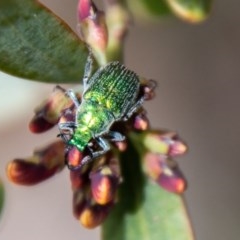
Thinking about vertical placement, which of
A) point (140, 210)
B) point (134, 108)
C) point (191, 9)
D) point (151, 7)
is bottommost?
point (140, 210)

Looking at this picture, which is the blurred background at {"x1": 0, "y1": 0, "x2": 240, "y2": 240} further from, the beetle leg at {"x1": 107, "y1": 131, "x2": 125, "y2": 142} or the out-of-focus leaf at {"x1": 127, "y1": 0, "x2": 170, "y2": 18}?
the beetle leg at {"x1": 107, "y1": 131, "x2": 125, "y2": 142}

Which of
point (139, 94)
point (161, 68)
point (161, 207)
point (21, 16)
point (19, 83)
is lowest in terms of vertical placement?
point (161, 207)

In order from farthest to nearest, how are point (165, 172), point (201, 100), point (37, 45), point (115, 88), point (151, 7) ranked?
point (201, 100), point (151, 7), point (115, 88), point (165, 172), point (37, 45)

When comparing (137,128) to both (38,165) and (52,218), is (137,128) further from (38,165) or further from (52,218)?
(52,218)

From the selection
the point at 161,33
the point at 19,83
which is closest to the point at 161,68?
the point at 161,33

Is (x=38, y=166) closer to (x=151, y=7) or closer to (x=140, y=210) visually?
(x=140, y=210)

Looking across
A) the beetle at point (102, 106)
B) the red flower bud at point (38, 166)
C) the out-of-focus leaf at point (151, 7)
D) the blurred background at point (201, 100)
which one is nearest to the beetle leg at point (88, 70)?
the beetle at point (102, 106)

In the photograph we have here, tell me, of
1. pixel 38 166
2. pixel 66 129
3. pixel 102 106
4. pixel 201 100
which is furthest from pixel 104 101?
pixel 201 100
